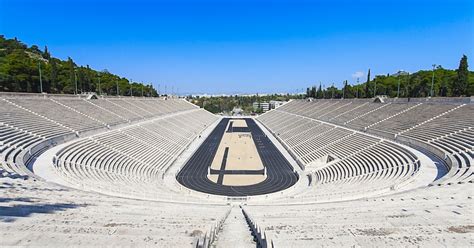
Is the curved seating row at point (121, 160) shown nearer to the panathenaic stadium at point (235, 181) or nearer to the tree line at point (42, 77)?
the panathenaic stadium at point (235, 181)

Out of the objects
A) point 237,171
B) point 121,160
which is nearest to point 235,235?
point 121,160

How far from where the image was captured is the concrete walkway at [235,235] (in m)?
6.54

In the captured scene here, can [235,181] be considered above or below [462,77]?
below

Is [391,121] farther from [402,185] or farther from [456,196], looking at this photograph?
[456,196]

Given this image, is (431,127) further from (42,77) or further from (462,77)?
(42,77)

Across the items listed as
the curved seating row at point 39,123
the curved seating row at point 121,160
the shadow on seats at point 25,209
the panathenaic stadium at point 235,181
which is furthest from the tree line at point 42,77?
the shadow on seats at point 25,209

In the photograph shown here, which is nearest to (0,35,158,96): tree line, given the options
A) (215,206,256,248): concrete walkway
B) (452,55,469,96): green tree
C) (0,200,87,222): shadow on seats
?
(0,200,87,222): shadow on seats

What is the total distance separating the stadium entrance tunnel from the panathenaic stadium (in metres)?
0.14

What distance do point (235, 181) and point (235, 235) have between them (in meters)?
16.1

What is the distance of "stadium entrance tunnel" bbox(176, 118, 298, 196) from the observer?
69.9 ft

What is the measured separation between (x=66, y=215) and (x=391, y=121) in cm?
3327

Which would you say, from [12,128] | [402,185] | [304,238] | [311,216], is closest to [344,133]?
[402,185]

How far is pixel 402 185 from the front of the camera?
13.3 m

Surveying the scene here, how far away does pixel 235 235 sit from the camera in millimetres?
7168
